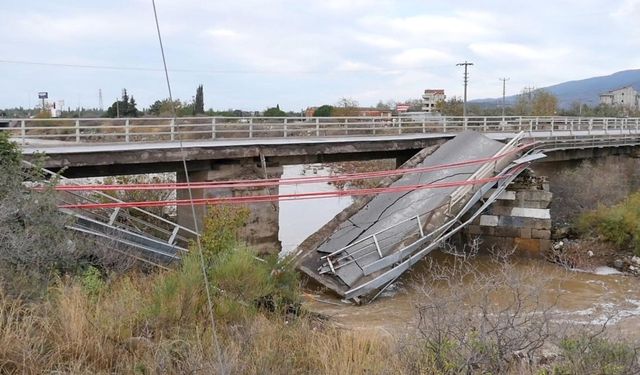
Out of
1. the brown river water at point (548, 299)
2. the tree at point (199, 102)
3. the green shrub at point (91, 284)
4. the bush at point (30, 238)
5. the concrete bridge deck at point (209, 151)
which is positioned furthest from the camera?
the tree at point (199, 102)

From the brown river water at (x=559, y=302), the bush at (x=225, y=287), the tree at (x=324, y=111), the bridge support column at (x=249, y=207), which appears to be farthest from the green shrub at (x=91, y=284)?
the tree at (x=324, y=111)

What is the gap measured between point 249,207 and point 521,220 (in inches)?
398

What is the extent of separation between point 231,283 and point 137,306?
1.89 m

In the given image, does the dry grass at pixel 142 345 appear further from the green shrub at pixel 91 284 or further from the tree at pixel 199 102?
the tree at pixel 199 102

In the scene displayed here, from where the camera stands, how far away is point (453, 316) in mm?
5961

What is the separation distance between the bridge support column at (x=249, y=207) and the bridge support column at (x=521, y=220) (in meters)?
7.96

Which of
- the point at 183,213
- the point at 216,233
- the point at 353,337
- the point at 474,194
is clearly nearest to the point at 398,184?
the point at 474,194

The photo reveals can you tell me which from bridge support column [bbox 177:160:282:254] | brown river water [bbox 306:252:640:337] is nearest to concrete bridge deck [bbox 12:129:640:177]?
bridge support column [bbox 177:160:282:254]

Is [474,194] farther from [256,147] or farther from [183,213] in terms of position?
[183,213]

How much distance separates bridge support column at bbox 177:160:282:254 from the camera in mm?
17547

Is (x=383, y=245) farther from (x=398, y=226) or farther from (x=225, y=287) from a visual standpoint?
(x=225, y=287)

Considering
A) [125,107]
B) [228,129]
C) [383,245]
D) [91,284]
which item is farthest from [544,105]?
[91,284]

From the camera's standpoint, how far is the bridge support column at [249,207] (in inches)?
691

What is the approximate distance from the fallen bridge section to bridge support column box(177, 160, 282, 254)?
8.26ft
